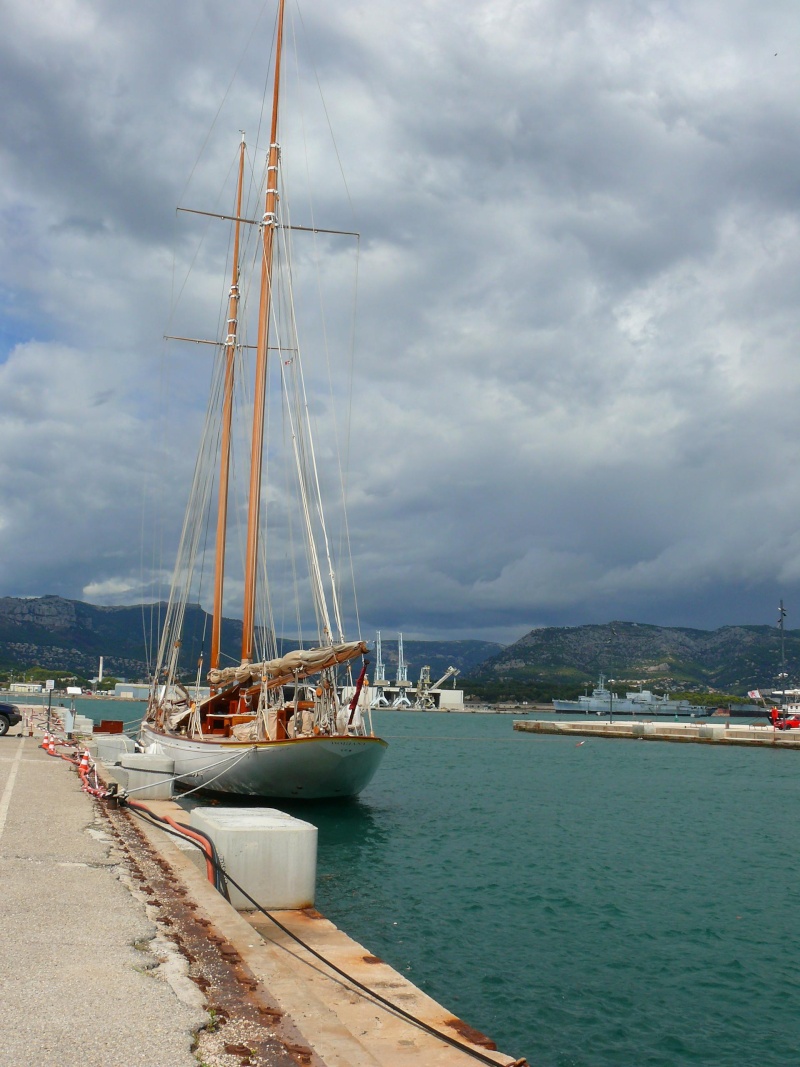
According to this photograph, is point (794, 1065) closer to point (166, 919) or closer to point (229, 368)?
point (166, 919)

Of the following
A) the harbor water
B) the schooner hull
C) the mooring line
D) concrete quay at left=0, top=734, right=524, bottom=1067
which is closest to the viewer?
concrete quay at left=0, top=734, right=524, bottom=1067

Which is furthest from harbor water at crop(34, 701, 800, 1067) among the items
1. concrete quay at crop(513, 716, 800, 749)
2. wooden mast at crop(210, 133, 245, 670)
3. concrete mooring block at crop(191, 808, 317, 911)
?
concrete quay at crop(513, 716, 800, 749)

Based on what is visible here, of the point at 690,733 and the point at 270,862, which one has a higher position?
the point at 270,862

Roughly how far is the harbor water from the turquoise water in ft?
0.14

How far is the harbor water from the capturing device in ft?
37.3

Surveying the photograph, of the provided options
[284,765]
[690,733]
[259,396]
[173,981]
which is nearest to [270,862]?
[173,981]

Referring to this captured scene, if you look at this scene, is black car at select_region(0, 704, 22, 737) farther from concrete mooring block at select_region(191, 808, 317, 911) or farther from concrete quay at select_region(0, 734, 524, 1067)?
concrete mooring block at select_region(191, 808, 317, 911)

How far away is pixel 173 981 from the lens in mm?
7426

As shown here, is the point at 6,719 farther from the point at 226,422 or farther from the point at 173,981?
the point at 173,981

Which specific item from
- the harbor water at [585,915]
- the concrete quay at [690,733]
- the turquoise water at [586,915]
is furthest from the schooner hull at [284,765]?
the concrete quay at [690,733]

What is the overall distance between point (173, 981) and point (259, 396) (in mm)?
29726

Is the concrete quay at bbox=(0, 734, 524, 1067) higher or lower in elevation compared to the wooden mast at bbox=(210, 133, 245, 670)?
lower

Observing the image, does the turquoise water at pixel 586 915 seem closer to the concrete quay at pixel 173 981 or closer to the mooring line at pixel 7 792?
the concrete quay at pixel 173 981

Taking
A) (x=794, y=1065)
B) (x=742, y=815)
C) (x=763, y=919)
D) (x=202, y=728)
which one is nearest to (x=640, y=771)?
(x=742, y=815)
